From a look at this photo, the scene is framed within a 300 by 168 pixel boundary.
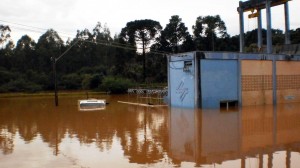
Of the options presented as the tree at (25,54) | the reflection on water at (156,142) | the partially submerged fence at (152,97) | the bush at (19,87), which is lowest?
the reflection on water at (156,142)

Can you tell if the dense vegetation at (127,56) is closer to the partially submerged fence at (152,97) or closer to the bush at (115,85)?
the bush at (115,85)

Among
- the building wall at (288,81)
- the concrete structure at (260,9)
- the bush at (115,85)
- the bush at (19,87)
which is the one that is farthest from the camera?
the bush at (19,87)

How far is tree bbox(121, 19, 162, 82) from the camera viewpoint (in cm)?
6378

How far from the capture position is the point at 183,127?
773 inches

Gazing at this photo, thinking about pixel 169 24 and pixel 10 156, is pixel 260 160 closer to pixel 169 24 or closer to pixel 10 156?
pixel 10 156

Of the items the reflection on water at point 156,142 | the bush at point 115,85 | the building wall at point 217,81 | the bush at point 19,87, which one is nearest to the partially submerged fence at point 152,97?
the building wall at point 217,81

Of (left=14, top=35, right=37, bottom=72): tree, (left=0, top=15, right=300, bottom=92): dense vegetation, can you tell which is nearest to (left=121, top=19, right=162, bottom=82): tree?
(left=0, top=15, right=300, bottom=92): dense vegetation

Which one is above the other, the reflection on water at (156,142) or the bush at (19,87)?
the bush at (19,87)

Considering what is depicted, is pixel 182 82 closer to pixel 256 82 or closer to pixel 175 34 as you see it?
pixel 256 82

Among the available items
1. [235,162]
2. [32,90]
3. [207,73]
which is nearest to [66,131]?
[235,162]

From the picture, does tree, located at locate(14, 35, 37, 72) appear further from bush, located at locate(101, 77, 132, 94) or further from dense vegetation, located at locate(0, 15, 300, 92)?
bush, located at locate(101, 77, 132, 94)

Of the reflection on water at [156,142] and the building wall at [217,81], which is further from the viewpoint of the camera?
the building wall at [217,81]

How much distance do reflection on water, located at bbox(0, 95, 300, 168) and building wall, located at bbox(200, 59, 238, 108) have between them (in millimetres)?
5799

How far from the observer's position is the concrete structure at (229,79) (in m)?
29.5
